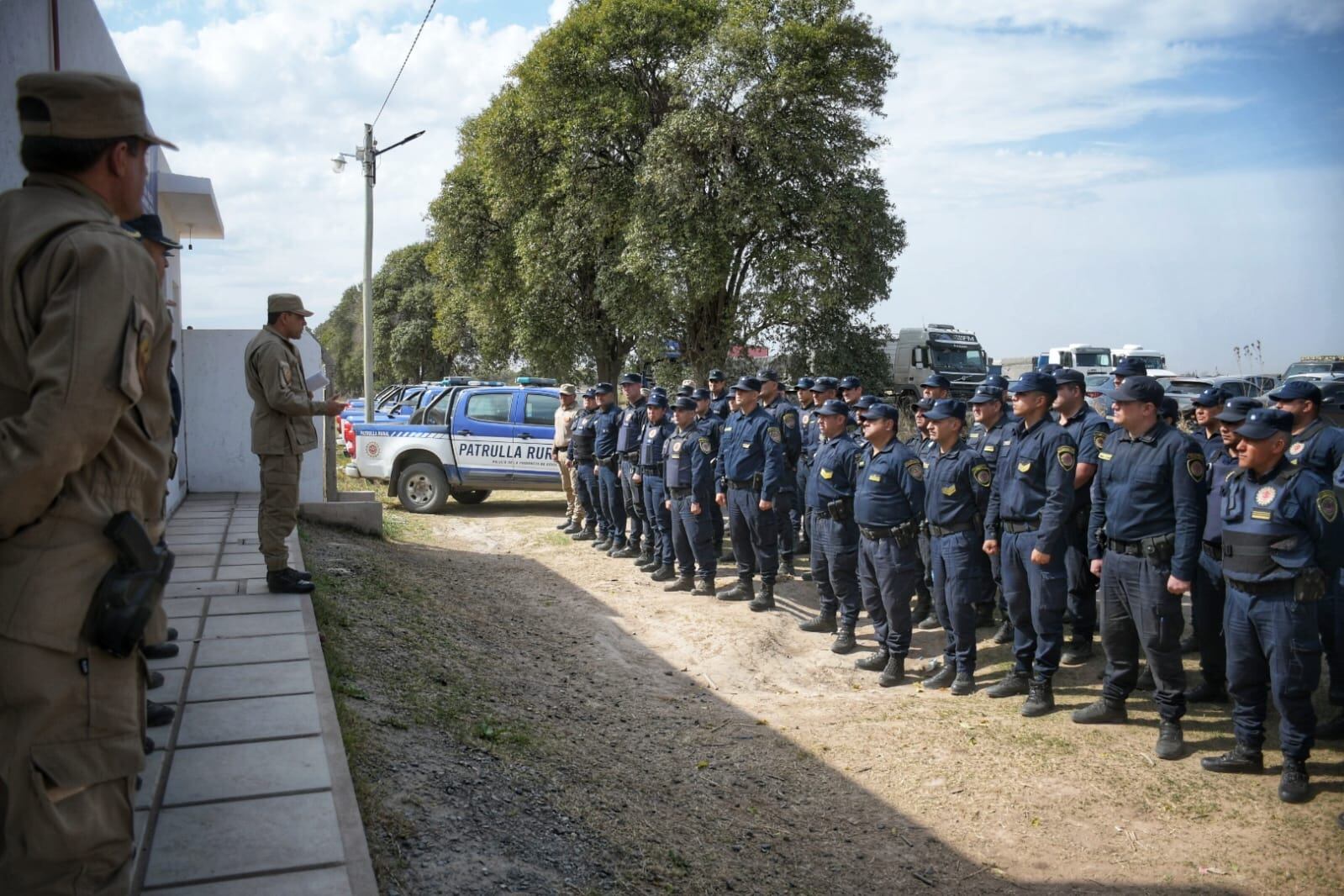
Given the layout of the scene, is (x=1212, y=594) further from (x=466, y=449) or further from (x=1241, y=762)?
(x=466, y=449)

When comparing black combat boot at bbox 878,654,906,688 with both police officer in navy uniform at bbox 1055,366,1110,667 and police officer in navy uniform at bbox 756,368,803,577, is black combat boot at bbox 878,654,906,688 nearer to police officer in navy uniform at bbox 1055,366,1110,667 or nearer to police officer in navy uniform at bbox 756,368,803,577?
police officer in navy uniform at bbox 1055,366,1110,667

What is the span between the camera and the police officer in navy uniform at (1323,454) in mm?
5406

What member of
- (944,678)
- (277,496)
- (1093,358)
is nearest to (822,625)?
(944,678)

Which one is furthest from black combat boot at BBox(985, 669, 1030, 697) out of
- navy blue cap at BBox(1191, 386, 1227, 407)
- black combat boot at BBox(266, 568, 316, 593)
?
black combat boot at BBox(266, 568, 316, 593)

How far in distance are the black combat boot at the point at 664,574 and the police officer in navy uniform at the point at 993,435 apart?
3.57 m

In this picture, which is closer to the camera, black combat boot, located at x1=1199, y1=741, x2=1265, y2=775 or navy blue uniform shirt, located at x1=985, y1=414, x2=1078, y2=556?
black combat boot, located at x1=1199, y1=741, x2=1265, y2=775

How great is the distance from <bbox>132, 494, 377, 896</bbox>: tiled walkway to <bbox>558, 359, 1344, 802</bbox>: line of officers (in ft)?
13.7

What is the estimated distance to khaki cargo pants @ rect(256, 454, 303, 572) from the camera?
554cm

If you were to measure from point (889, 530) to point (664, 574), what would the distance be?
13.3ft

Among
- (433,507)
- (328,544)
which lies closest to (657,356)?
(433,507)

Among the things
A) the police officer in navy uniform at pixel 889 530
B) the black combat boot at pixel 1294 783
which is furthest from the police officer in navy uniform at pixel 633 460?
the black combat boot at pixel 1294 783

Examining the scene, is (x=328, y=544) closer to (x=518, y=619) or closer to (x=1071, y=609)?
(x=518, y=619)

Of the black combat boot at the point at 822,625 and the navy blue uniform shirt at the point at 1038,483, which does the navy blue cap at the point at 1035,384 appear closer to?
the navy blue uniform shirt at the point at 1038,483

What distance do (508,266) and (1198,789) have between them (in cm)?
2398
